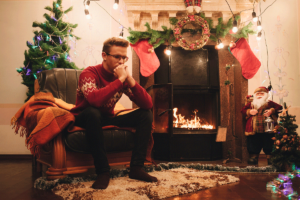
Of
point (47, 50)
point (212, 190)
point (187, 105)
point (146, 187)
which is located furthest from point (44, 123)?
point (187, 105)

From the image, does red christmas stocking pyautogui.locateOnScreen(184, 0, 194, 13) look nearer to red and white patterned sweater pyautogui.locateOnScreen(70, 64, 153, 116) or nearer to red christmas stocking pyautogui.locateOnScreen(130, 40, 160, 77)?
red christmas stocking pyautogui.locateOnScreen(130, 40, 160, 77)

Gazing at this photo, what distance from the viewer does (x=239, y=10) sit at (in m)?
2.99

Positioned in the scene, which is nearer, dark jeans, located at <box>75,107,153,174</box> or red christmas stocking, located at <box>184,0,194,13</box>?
dark jeans, located at <box>75,107,153,174</box>

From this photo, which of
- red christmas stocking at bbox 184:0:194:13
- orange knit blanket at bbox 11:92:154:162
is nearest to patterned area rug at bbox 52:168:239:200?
orange knit blanket at bbox 11:92:154:162

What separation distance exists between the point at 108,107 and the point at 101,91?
0.79ft

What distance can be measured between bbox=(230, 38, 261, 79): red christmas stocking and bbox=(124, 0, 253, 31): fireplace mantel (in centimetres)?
38

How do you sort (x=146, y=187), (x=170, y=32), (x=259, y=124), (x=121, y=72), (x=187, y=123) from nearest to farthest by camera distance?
1. (x=146, y=187)
2. (x=121, y=72)
3. (x=259, y=124)
4. (x=170, y=32)
5. (x=187, y=123)

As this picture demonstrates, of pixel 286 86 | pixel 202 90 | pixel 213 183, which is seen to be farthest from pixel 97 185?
pixel 286 86

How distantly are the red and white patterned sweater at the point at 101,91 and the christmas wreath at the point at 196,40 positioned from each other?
1.40 meters

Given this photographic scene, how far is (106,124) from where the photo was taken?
181 cm

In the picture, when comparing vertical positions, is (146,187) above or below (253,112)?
below

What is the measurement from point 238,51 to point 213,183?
1.93 meters

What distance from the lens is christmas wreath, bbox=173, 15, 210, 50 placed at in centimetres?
291

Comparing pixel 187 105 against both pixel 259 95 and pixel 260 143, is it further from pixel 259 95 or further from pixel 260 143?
pixel 260 143
